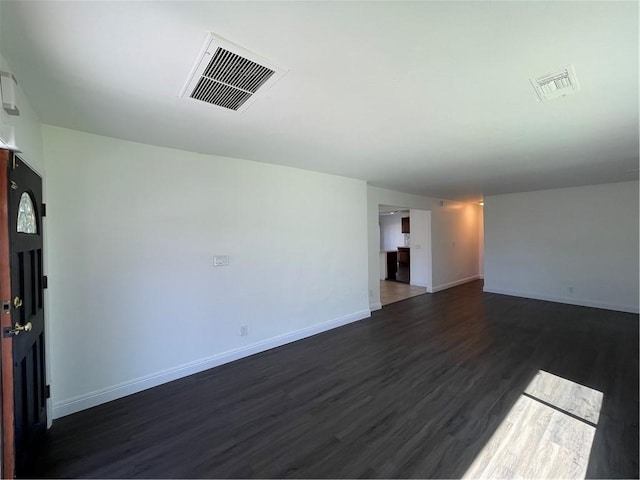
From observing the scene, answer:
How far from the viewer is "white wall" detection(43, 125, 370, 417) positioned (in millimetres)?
2330

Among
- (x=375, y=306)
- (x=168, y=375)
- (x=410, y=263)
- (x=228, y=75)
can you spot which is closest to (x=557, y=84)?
(x=228, y=75)

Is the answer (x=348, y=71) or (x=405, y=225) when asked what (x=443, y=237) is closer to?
(x=405, y=225)

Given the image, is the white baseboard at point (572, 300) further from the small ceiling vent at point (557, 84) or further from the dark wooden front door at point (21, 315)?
the dark wooden front door at point (21, 315)

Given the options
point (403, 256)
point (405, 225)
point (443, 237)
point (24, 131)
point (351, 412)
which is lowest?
point (351, 412)

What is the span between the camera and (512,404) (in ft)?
7.64

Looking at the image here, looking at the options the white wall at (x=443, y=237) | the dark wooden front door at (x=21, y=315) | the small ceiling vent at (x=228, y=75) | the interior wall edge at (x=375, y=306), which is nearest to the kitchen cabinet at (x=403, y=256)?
the white wall at (x=443, y=237)

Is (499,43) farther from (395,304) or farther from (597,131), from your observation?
(395,304)

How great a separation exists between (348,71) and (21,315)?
2.50 metres

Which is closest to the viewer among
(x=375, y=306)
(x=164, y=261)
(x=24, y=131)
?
(x=24, y=131)

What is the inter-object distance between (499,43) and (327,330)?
3.87 m

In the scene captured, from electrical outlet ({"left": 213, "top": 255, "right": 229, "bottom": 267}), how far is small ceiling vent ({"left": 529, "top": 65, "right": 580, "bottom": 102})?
3.18 meters

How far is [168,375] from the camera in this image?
279 cm

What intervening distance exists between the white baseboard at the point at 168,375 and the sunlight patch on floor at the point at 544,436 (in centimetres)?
250

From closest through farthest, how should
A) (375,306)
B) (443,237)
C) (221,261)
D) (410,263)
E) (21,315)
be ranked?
1. (21,315)
2. (221,261)
3. (375,306)
4. (443,237)
5. (410,263)
